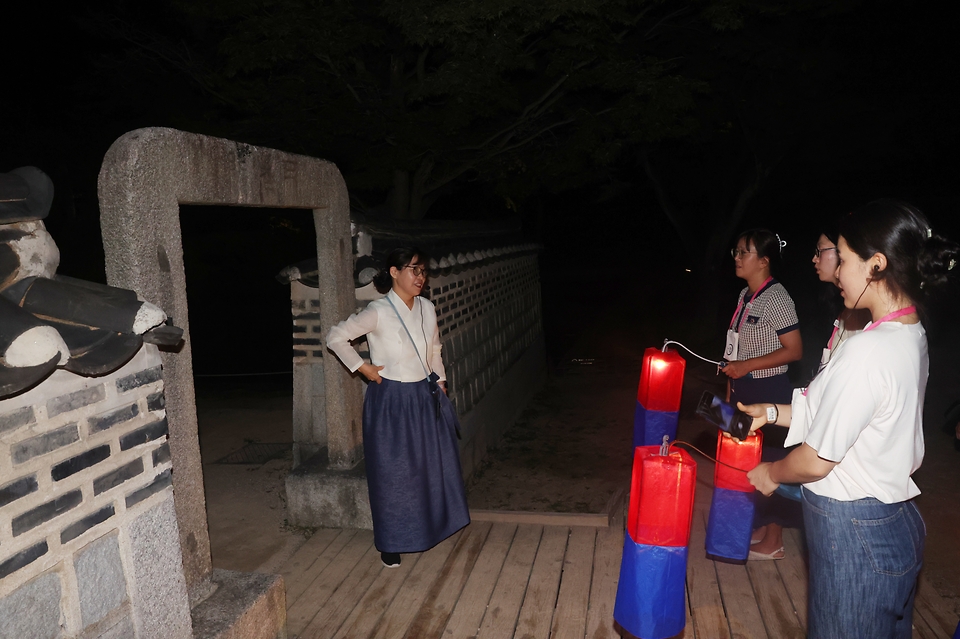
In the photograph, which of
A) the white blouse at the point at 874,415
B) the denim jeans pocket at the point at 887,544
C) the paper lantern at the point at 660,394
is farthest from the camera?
the paper lantern at the point at 660,394

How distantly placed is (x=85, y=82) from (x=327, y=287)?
34.5ft

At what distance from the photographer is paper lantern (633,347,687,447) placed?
15.0 feet

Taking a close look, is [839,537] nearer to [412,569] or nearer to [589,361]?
[412,569]

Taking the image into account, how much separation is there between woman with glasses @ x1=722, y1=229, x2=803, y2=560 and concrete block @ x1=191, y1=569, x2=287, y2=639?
9.63ft

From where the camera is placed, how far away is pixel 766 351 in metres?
4.37

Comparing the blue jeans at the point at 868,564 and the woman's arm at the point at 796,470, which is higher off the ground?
the woman's arm at the point at 796,470

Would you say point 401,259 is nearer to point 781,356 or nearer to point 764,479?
point 781,356

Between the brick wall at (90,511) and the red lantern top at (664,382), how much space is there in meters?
3.07

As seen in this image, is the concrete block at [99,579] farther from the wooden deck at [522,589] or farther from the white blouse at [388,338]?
the white blouse at [388,338]

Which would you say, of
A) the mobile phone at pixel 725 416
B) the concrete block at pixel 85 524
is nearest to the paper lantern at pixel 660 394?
the mobile phone at pixel 725 416

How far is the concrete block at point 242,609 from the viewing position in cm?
304

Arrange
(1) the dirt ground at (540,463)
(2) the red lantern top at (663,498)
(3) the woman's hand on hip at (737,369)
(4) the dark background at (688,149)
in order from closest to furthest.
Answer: (2) the red lantern top at (663,498) → (3) the woman's hand on hip at (737,369) → (1) the dirt ground at (540,463) → (4) the dark background at (688,149)

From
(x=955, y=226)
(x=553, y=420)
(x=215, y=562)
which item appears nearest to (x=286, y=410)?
(x=553, y=420)

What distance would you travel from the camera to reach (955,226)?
25219 millimetres
